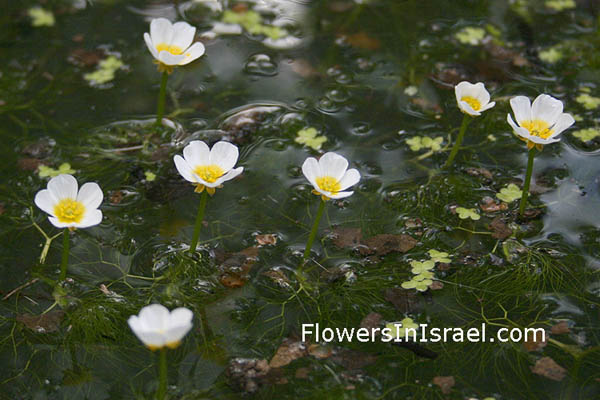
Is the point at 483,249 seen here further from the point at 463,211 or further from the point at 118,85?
the point at 118,85

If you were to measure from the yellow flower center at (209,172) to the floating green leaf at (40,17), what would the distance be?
211 centimetres

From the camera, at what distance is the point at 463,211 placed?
2879 mm

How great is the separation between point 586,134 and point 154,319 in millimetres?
2343

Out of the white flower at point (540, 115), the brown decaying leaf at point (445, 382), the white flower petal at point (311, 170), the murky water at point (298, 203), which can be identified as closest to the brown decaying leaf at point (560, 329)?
the murky water at point (298, 203)

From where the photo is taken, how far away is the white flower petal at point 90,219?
93.1 inches

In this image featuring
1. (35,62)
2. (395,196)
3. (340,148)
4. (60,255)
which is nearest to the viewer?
(60,255)

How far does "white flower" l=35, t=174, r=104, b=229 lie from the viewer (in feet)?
7.94

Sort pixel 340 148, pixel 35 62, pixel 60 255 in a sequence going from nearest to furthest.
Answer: pixel 60 255
pixel 340 148
pixel 35 62

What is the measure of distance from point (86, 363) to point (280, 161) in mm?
1298

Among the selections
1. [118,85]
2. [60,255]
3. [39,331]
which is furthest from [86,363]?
[118,85]

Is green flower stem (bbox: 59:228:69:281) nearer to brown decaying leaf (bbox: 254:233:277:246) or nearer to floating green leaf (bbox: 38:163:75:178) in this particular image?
floating green leaf (bbox: 38:163:75:178)

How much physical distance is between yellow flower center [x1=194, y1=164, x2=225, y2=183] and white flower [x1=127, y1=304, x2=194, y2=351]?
25.9 inches

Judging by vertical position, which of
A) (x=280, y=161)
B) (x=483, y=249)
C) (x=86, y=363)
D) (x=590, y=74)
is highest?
(x=590, y=74)

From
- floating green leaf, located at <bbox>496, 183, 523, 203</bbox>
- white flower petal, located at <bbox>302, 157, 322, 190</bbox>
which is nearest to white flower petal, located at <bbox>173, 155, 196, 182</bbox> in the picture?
white flower petal, located at <bbox>302, 157, 322, 190</bbox>
